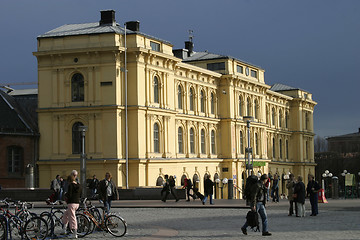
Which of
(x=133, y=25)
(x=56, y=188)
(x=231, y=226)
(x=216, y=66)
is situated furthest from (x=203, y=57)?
(x=231, y=226)

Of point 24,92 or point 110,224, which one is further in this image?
point 24,92

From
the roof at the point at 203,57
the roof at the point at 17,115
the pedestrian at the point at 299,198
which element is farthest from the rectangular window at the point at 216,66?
the pedestrian at the point at 299,198

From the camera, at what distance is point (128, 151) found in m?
59.0

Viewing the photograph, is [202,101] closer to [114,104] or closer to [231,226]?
[114,104]

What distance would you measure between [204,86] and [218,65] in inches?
178

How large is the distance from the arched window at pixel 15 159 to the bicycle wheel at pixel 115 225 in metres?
38.7

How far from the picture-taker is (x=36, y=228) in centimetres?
2120

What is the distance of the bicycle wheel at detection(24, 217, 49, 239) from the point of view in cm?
2112

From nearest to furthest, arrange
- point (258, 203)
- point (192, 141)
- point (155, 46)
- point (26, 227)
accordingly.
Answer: point (26, 227)
point (258, 203)
point (155, 46)
point (192, 141)

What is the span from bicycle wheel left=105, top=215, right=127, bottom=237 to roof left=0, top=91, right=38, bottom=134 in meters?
39.0

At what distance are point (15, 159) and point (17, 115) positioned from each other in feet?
15.5

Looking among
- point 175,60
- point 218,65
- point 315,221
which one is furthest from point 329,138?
point 315,221

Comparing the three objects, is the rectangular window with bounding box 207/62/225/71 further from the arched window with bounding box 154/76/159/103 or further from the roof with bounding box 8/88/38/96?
the roof with bounding box 8/88/38/96

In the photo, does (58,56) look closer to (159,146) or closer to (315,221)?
(159,146)
